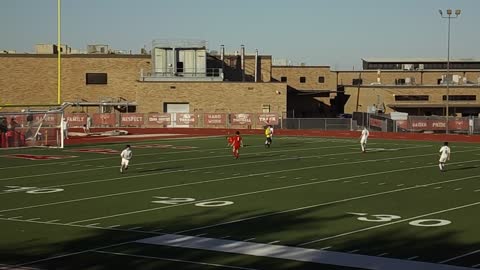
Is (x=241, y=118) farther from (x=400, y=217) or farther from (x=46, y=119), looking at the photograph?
(x=400, y=217)

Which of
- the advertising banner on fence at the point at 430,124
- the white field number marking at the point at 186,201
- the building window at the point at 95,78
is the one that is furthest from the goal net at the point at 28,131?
the building window at the point at 95,78

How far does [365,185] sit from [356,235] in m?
9.38

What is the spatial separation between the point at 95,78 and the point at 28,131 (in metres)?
30.7

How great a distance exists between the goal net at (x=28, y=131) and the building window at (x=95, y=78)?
2785cm

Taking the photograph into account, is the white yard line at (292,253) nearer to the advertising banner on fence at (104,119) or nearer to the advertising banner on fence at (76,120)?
the advertising banner on fence at (76,120)

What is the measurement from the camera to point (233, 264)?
508 inches

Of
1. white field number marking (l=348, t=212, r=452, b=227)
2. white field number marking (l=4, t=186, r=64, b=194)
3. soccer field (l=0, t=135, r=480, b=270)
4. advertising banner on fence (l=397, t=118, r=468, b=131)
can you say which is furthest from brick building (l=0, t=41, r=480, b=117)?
white field number marking (l=348, t=212, r=452, b=227)

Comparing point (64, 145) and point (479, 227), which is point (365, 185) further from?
point (64, 145)

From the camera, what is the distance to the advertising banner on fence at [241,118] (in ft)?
214

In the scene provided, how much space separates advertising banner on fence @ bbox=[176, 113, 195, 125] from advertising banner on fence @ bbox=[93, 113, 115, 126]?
16.9 feet

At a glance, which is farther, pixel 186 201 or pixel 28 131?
pixel 28 131

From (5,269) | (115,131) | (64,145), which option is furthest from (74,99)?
(5,269)

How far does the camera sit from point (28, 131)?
4328cm

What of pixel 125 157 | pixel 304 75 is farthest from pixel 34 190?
pixel 304 75
